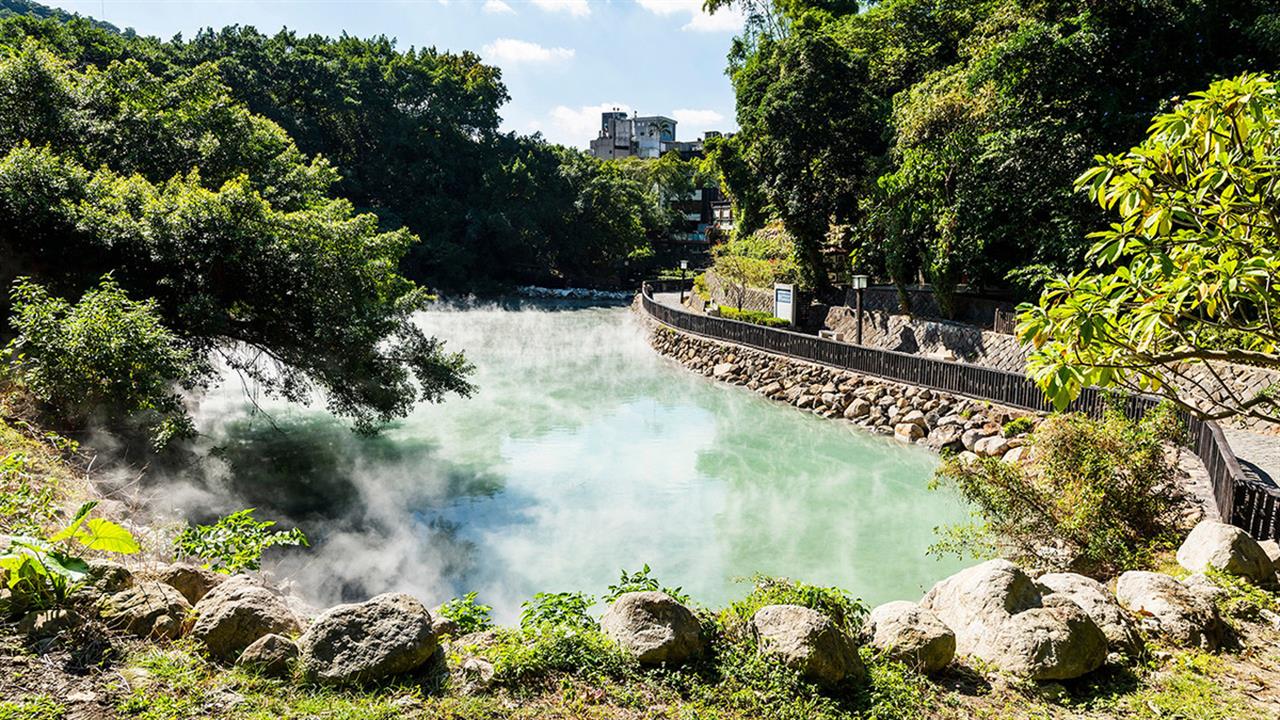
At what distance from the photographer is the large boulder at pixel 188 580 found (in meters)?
4.32

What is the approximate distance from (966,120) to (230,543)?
18.4 m

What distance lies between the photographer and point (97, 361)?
7.29m

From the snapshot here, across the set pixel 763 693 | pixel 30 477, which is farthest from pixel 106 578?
pixel 763 693

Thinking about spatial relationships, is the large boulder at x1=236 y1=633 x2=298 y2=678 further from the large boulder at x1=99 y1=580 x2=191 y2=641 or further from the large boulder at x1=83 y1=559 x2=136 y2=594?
the large boulder at x1=83 y1=559 x2=136 y2=594

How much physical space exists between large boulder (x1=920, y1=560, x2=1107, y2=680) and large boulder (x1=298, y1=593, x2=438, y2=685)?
10.6ft

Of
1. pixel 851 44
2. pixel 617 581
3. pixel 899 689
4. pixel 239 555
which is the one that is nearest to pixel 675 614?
pixel 899 689

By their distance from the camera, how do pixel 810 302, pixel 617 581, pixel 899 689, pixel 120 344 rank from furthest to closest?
pixel 810 302 < pixel 617 581 < pixel 120 344 < pixel 899 689

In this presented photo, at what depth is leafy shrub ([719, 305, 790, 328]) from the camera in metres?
21.1

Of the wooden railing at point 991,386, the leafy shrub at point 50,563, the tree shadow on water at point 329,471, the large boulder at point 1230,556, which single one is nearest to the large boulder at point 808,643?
the leafy shrub at point 50,563

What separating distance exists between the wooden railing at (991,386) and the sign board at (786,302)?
148 centimetres

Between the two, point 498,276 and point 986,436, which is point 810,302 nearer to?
point 986,436

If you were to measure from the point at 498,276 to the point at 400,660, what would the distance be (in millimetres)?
42037

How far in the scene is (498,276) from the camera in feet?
145

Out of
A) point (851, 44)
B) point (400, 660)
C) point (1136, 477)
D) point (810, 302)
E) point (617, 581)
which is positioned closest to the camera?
point (400, 660)
